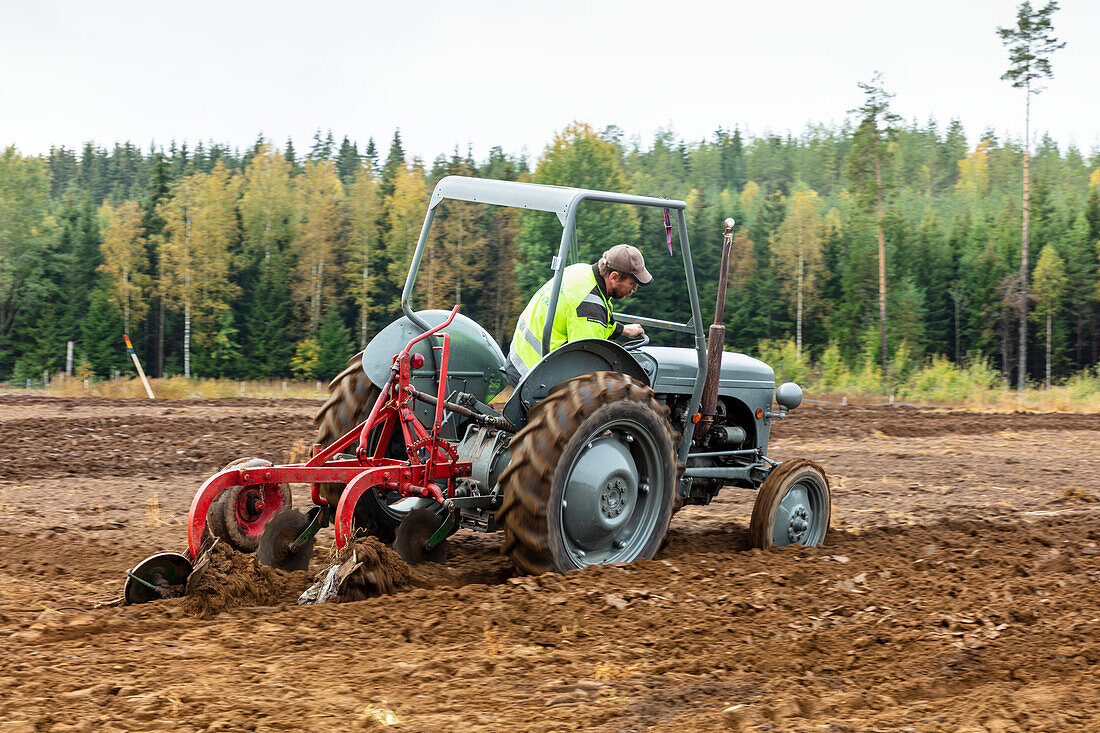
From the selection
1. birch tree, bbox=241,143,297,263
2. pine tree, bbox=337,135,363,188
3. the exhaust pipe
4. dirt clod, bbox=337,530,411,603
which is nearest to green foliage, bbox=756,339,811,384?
birch tree, bbox=241,143,297,263

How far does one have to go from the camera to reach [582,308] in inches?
240

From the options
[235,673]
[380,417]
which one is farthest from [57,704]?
[380,417]

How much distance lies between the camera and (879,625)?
4.99m

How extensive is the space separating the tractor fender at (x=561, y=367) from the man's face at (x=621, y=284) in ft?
1.46

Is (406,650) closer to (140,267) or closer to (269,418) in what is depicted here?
(269,418)

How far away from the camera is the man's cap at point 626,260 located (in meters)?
6.27

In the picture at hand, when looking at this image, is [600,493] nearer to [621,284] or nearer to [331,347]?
[621,284]

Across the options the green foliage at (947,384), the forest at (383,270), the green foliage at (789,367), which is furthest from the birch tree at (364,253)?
the green foliage at (947,384)

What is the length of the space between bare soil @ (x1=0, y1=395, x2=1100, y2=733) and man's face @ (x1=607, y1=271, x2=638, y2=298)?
1.77m

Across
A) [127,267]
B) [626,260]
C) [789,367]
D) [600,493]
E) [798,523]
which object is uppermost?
[127,267]

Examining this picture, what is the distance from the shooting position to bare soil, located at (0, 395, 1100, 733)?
3.62 m

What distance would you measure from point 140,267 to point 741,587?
5845 cm

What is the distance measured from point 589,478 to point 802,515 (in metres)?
2.27

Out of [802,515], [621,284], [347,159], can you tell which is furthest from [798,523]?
[347,159]
